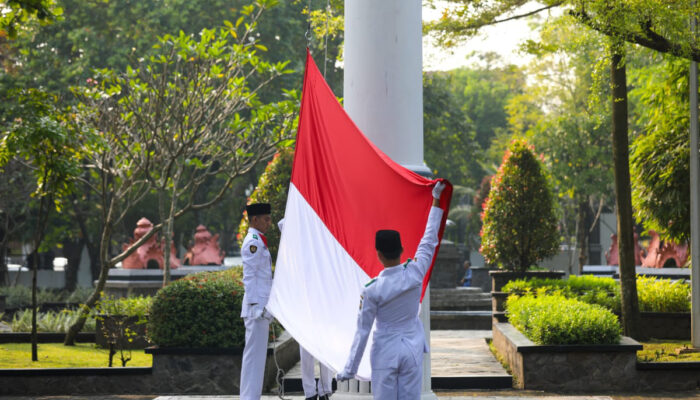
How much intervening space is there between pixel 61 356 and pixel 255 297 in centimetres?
663

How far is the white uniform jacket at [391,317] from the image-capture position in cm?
652

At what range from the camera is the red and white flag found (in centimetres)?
755

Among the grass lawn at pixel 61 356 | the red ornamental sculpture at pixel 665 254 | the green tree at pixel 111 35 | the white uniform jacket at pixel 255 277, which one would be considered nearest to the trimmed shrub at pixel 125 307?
the grass lawn at pixel 61 356

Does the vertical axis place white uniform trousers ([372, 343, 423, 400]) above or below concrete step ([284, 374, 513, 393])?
above

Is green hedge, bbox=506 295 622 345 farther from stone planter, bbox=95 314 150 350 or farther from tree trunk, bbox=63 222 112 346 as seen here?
tree trunk, bbox=63 222 112 346

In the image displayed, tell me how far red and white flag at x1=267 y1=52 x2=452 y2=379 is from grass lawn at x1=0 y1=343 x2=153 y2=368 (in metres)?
6.69

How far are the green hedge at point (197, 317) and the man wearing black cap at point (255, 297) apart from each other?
6.47 feet

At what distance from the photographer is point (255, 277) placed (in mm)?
9891

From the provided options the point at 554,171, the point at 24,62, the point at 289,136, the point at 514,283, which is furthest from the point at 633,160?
the point at 24,62

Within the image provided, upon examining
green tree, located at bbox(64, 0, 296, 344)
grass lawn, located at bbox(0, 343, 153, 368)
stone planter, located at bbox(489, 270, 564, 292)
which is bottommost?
grass lawn, located at bbox(0, 343, 153, 368)

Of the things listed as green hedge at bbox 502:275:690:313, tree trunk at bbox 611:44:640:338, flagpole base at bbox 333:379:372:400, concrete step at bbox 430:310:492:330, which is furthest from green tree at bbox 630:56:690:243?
flagpole base at bbox 333:379:372:400

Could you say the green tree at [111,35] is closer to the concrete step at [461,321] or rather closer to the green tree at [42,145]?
the concrete step at [461,321]

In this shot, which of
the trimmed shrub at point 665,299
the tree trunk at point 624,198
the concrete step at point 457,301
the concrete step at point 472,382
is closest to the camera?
the concrete step at point 472,382

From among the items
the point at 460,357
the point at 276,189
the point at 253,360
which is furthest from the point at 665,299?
the point at 253,360
